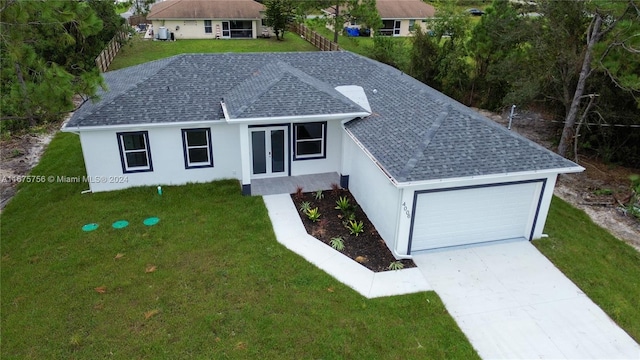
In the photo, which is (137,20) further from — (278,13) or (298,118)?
(298,118)

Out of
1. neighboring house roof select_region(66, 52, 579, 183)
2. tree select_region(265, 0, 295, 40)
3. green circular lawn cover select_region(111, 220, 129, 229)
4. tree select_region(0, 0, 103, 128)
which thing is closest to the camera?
tree select_region(0, 0, 103, 128)

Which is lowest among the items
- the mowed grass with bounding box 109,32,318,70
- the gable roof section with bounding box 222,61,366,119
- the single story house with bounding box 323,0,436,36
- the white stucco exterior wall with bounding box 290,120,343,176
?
the white stucco exterior wall with bounding box 290,120,343,176

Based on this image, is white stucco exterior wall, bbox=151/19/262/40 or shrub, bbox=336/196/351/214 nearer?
shrub, bbox=336/196/351/214

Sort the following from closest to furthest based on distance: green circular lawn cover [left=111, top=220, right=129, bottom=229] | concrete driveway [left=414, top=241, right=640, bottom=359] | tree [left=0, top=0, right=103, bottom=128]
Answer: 1. concrete driveway [left=414, top=241, right=640, bottom=359]
2. tree [left=0, top=0, right=103, bottom=128]
3. green circular lawn cover [left=111, top=220, right=129, bottom=229]

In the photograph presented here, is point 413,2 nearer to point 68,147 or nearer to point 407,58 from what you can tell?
point 407,58

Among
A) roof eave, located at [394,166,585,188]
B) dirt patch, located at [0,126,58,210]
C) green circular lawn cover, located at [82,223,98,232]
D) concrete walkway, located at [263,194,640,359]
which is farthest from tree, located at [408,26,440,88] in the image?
green circular lawn cover, located at [82,223,98,232]

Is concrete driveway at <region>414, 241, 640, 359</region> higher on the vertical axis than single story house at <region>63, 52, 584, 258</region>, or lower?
lower

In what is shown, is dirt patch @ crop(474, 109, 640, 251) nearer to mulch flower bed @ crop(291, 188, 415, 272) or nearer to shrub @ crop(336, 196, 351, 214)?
mulch flower bed @ crop(291, 188, 415, 272)

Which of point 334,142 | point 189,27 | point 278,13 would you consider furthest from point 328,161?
point 189,27
